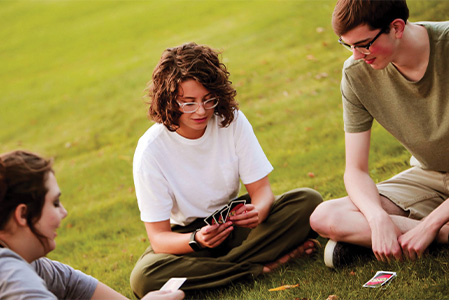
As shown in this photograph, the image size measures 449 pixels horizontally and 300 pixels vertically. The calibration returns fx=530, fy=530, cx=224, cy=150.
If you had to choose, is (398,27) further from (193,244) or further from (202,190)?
(193,244)

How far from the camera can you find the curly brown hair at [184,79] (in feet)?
12.5

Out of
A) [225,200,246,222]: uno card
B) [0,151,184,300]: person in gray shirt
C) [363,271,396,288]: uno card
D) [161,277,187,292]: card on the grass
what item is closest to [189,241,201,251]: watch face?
[225,200,246,222]: uno card

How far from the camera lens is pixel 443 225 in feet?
11.5

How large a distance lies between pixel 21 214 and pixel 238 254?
196cm

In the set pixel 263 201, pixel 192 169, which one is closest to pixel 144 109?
pixel 192 169

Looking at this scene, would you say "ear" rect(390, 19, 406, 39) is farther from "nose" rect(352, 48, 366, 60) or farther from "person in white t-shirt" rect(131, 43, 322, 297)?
"person in white t-shirt" rect(131, 43, 322, 297)

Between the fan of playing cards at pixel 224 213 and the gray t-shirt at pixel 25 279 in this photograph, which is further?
the fan of playing cards at pixel 224 213

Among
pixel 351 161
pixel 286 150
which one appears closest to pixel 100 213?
pixel 286 150

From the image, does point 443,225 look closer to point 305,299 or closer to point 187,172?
point 305,299

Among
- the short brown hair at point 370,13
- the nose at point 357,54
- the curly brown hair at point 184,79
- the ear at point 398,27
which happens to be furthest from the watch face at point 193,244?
the ear at point 398,27

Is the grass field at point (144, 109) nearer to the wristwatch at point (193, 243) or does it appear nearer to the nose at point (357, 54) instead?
the wristwatch at point (193, 243)

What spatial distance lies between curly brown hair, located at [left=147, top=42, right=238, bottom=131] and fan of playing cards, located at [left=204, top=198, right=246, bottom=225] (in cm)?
63

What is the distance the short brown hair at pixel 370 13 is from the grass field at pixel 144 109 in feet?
5.06

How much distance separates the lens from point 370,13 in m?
3.33
